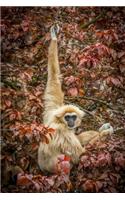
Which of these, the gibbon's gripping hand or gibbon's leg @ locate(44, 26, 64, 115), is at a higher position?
→ gibbon's leg @ locate(44, 26, 64, 115)

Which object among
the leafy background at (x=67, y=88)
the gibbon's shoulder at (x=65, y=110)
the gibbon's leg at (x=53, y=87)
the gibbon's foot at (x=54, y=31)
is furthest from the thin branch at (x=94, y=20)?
the gibbon's shoulder at (x=65, y=110)

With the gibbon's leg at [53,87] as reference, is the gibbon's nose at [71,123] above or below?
below

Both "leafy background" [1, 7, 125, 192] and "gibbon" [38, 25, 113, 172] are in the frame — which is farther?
"gibbon" [38, 25, 113, 172]

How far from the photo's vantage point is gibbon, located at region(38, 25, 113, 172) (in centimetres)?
386

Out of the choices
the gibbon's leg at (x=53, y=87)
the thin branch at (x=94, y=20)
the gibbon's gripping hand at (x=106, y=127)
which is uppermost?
the thin branch at (x=94, y=20)

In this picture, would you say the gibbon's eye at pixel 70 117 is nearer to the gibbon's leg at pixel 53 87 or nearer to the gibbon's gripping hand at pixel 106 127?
the gibbon's leg at pixel 53 87

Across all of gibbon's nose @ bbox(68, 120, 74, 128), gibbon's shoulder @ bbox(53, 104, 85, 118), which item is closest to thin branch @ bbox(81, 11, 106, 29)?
gibbon's shoulder @ bbox(53, 104, 85, 118)

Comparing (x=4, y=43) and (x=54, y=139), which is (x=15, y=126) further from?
(x=4, y=43)

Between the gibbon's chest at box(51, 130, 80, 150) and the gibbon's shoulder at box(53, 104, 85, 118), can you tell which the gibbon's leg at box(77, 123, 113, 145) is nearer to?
the gibbon's chest at box(51, 130, 80, 150)

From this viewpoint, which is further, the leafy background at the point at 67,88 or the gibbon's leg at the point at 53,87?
the gibbon's leg at the point at 53,87

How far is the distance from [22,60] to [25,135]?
653 millimetres

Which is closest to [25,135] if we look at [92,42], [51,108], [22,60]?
[51,108]

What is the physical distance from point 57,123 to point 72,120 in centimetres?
12

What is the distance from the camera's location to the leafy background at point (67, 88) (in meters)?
3.72
